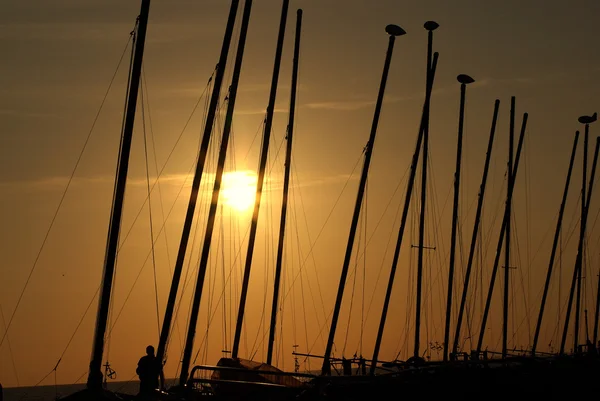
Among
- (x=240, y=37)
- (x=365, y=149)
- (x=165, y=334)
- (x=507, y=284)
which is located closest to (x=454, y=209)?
(x=507, y=284)

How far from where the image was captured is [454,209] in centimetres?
5294

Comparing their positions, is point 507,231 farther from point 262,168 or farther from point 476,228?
point 262,168

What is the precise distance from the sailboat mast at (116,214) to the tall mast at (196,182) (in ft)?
16.7

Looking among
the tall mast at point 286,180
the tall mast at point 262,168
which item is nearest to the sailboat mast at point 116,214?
the tall mast at point 262,168

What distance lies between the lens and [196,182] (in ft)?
109

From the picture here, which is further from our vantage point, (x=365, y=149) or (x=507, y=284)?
(x=507, y=284)

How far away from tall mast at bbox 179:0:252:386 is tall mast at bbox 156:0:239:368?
4.44ft

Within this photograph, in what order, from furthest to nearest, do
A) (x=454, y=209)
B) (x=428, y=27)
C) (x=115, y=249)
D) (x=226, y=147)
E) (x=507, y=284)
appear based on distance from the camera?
(x=507, y=284) → (x=454, y=209) → (x=428, y=27) → (x=226, y=147) → (x=115, y=249)

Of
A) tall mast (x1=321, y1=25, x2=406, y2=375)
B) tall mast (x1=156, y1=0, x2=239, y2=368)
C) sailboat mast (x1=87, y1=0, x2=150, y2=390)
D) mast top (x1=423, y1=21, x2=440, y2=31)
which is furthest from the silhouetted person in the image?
mast top (x1=423, y1=21, x2=440, y2=31)

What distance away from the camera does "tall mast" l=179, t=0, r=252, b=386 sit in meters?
33.5

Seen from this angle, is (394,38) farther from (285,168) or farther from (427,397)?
(427,397)

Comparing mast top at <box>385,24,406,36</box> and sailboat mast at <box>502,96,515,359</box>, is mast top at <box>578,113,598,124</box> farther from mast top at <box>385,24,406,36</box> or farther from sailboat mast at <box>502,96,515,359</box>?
mast top at <box>385,24,406,36</box>

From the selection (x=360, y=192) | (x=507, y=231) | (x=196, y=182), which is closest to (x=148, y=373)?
(x=196, y=182)

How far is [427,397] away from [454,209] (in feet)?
75.7
